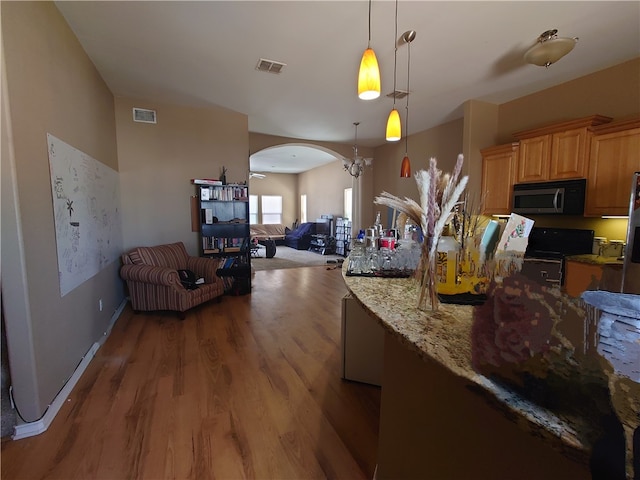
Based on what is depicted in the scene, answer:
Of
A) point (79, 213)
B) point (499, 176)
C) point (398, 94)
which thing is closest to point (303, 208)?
point (398, 94)

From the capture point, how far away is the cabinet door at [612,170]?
270 cm

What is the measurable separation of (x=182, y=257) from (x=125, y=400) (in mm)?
2441

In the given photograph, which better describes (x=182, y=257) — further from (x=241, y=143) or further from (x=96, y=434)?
(x=96, y=434)

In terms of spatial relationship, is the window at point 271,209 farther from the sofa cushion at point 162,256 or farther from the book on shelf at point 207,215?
the sofa cushion at point 162,256

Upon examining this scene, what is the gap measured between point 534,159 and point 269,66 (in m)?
3.35

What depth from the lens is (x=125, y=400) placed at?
204cm

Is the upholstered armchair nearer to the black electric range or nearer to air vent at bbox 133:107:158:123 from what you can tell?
air vent at bbox 133:107:158:123

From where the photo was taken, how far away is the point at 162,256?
3908mm

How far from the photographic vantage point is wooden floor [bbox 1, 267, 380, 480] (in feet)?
5.00

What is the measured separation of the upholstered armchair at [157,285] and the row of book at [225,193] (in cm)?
105

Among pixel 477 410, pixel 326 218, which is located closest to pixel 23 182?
pixel 477 410

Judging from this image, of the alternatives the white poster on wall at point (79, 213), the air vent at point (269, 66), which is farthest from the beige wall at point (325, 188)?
the white poster on wall at point (79, 213)

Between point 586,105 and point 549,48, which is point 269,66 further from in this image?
point 586,105

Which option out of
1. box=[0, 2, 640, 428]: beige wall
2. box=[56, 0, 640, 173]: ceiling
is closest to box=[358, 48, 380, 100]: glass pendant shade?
box=[56, 0, 640, 173]: ceiling
